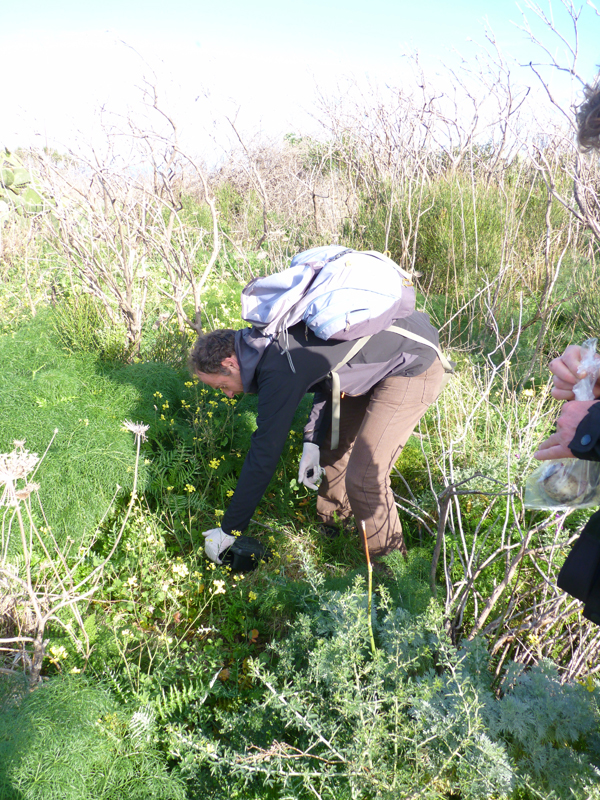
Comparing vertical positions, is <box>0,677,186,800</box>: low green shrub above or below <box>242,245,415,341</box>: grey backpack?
below

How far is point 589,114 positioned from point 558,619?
1.75 meters

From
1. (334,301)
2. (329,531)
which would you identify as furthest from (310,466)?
(334,301)

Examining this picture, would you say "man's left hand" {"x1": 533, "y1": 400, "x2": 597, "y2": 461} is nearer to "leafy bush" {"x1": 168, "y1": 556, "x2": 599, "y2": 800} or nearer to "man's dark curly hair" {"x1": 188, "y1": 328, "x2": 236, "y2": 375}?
"leafy bush" {"x1": 168, "y1": 556, "x2": 599, "y2": 800}

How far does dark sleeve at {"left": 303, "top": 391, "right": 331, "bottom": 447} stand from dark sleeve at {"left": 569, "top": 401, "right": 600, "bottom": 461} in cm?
195

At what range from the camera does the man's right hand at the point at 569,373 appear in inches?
52.4

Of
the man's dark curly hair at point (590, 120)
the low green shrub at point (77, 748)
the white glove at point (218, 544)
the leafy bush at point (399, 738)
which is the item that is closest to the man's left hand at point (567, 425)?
the man's dark curly hair at point (590, 120)

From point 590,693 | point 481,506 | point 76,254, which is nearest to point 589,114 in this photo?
point 590,693

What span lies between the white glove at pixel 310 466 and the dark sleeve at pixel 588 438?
6.50 feet

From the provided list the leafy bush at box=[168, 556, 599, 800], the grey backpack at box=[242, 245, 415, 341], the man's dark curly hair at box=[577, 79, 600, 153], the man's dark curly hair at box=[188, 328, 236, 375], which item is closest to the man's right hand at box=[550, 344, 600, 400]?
the man's dark curly hair at box=[577, 79, 600, 153]

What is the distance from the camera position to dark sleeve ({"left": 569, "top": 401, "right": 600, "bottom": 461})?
1.11 m

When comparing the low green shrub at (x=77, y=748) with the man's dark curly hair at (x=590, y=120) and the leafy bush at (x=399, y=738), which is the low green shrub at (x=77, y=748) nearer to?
the leafy bush at (x=399, y=738)

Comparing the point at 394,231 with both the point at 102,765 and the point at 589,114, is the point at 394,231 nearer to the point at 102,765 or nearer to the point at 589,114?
the point at 589,114

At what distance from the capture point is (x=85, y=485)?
2.67 meters

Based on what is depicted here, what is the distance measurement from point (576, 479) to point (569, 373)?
0.28 meters
